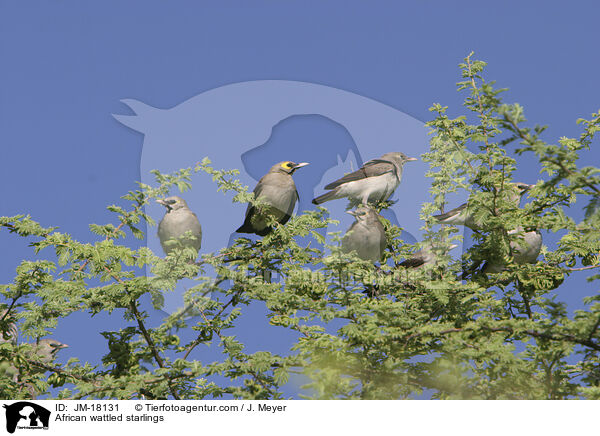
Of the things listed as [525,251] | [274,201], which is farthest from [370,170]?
[525,251]

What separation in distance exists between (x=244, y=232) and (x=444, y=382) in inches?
121

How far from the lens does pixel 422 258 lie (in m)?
7.67

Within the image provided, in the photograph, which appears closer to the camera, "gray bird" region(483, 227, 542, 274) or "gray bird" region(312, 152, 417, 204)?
"gray bird" region(312, 152, 417, 204)

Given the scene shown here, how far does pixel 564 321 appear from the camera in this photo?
5555mm

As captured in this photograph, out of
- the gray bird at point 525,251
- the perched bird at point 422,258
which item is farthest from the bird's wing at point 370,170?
the gray bird at point 525,251

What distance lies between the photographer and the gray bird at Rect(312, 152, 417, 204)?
721 cm
